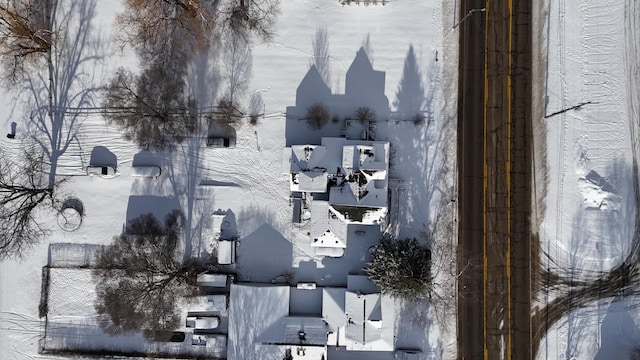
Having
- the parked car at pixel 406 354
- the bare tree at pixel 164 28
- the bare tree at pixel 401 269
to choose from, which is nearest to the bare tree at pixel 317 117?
the bare tree at pixel 164 28

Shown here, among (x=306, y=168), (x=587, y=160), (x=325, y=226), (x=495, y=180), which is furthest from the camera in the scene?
(x=495, y=180)

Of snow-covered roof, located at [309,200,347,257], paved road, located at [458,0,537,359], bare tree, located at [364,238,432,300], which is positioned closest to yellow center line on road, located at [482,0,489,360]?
paved road, located at [458,0,537,359]

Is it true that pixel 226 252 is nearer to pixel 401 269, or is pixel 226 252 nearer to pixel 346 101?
pixel 401 269

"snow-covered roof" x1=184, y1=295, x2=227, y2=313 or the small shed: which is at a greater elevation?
the small shed

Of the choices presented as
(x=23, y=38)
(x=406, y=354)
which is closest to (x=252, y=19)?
(x=23, y=38)

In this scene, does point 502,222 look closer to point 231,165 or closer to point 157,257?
point 231,165

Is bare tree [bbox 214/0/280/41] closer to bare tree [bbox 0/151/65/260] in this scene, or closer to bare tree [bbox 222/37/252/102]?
bare tree [bbox 222/37/252/102]

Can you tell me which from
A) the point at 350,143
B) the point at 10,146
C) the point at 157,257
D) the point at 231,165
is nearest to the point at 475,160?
the point at 350,143
